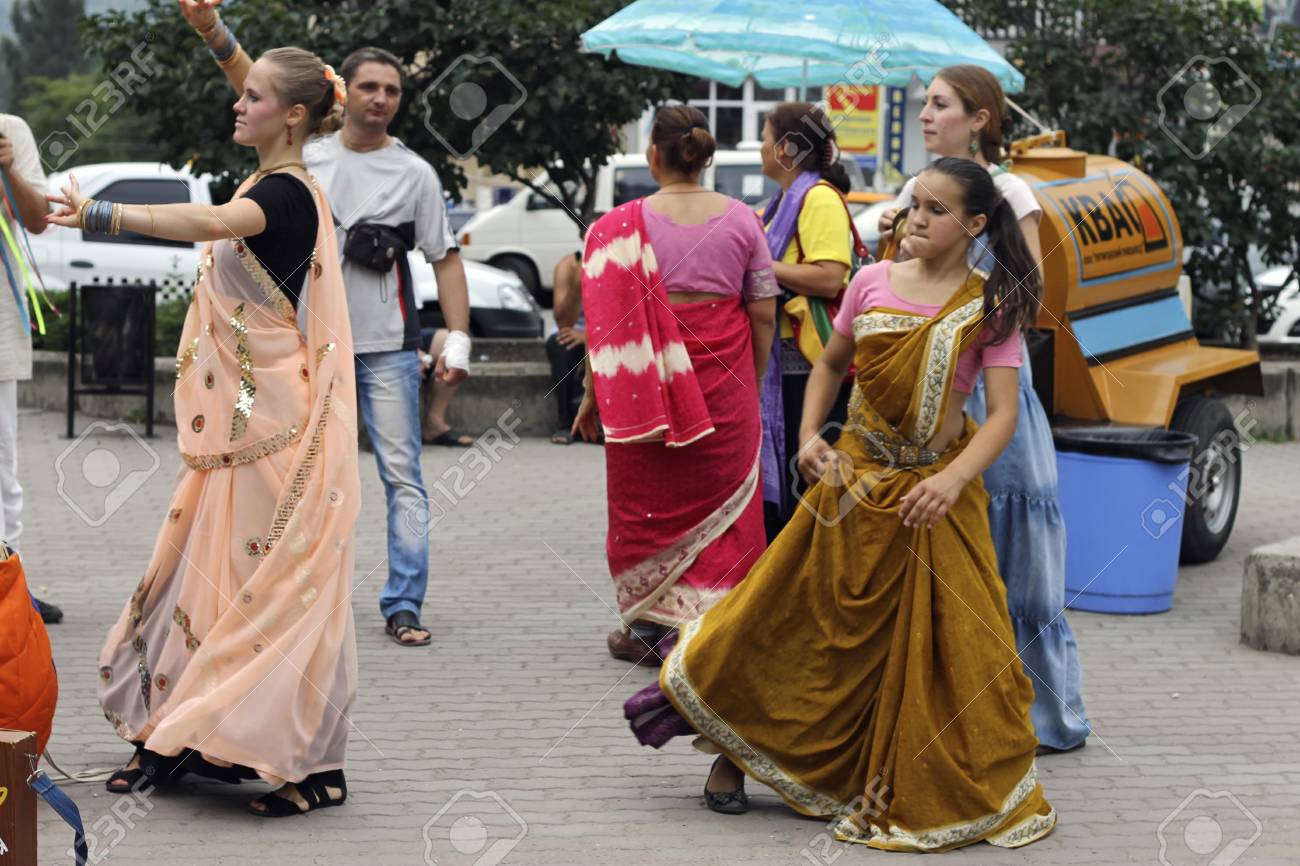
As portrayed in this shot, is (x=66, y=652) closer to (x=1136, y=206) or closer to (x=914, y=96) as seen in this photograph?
(x=1136, y=206)

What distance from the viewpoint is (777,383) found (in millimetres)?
6656

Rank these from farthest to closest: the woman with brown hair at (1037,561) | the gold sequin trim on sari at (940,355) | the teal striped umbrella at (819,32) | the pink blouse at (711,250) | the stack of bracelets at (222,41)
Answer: the teal striped umbrella at (819,32), the pink blouse at (711,250), the woman with brown hair at (1037,561), the stack of bracelets at (222,41), the gold sequin trim on sari at (940,355)

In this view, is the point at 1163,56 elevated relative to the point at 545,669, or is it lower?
elevated

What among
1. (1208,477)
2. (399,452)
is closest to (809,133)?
(399,452)

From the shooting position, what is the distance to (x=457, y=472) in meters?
10.6

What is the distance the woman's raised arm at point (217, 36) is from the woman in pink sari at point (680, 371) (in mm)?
1390

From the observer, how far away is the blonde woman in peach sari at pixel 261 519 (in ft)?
14.8

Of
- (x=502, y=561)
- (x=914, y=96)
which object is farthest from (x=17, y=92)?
(x=502, y=561)

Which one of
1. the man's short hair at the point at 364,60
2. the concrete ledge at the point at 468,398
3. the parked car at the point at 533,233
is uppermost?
the man's short hair at the point at 364,60

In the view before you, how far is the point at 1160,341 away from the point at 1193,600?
1.26 metres

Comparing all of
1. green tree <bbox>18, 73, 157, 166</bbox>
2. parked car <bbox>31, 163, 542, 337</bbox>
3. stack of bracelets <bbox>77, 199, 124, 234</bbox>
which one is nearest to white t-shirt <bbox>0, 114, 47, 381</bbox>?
stack of bracelets <bbox>77, 199, 124, 234</bbox>

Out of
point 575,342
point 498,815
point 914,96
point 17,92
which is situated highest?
point 498,815

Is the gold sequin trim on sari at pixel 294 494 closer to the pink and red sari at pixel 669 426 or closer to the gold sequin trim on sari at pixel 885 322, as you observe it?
the gold sequin trim on sari at pixel 885 322

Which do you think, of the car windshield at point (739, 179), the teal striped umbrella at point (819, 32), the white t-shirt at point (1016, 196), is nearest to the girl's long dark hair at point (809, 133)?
the white t-shirt at point (1016, 196)
